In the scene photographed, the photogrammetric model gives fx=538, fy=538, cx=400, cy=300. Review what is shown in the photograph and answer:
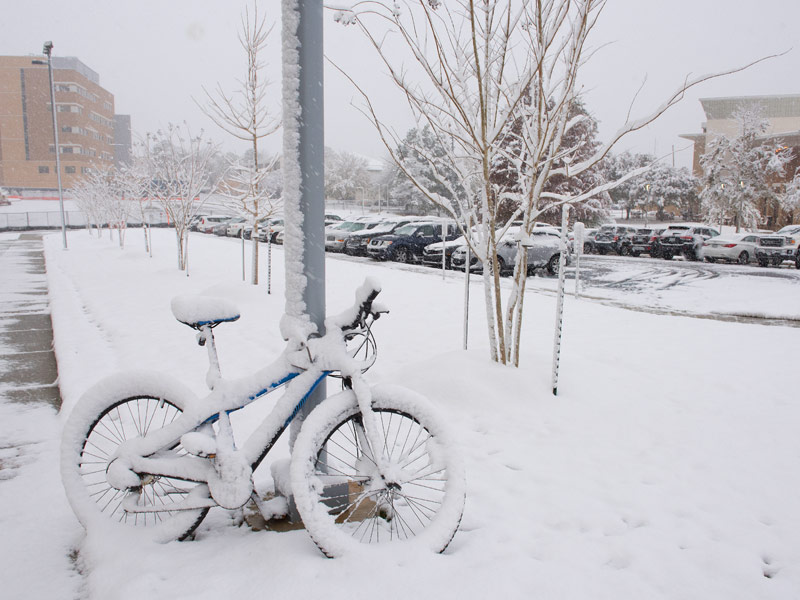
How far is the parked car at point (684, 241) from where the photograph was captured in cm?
2291

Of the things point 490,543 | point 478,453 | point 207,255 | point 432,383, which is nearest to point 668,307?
point 432,383

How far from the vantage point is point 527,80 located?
4.26 meters

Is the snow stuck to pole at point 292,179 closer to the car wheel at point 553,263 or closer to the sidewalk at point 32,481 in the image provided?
the sidewalk at point 32,481

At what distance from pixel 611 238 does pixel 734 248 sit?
5.96 metres

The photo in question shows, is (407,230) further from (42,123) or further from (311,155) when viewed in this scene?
(42,123)

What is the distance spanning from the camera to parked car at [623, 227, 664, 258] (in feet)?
79.2

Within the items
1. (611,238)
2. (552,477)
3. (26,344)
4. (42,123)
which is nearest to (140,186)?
(26,344)

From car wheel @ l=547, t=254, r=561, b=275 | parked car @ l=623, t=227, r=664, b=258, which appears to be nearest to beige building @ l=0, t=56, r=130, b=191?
parked car @ l=623, t=227, r=664, b=258

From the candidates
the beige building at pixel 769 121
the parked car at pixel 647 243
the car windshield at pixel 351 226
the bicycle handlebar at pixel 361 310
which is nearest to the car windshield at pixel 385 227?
the car windshield at pixel 351 226

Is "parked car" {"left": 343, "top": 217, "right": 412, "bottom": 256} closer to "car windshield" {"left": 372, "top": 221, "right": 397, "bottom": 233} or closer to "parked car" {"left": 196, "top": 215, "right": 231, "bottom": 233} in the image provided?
"car windshield" {"left": 372, "top": 221, "right": 397, "bottom": 233}

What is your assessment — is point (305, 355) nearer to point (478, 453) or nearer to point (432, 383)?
point (478, 453)

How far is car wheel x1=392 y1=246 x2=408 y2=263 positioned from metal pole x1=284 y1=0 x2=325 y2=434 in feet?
54.9

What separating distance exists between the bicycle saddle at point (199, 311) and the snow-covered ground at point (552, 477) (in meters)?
1.05

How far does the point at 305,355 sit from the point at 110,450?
1.79 meters
